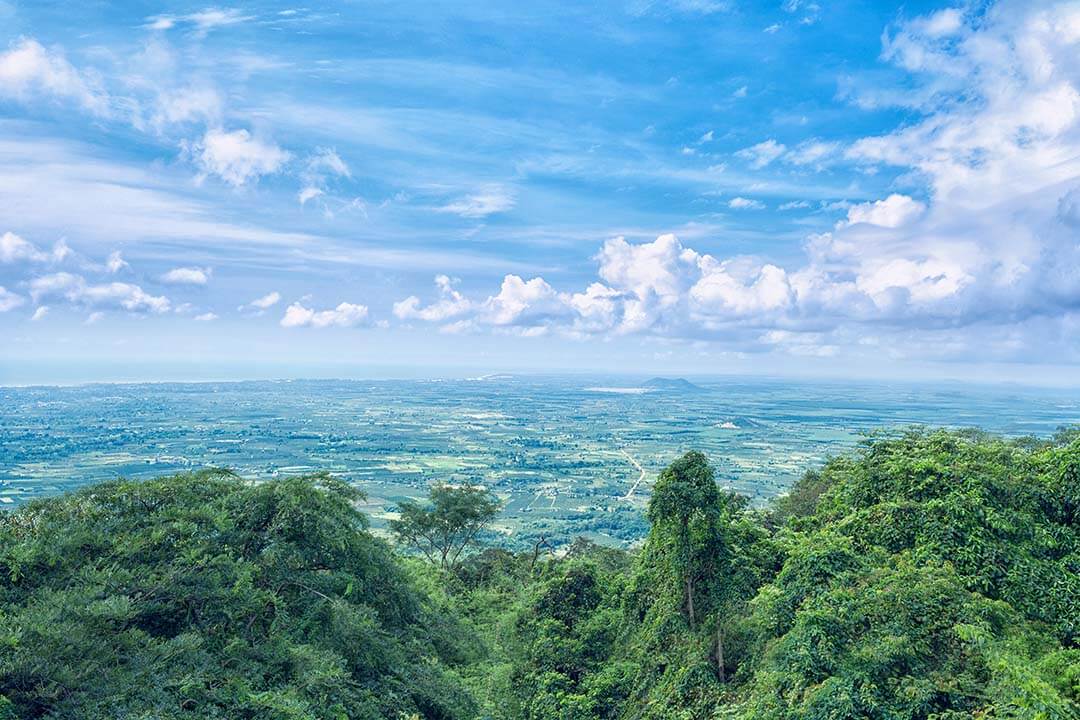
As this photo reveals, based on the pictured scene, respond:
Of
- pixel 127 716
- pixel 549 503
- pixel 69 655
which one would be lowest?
pixel 549 503

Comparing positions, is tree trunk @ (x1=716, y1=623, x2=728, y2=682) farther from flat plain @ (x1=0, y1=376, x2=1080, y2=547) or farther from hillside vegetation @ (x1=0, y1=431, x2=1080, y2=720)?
flat plain @ (x1=0, y1=376, x2=1080, y2=547)

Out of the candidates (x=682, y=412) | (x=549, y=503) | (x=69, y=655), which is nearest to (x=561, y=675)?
(x=69, y=655)

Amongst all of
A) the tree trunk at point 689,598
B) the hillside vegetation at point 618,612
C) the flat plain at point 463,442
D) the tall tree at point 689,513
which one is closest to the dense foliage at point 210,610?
the hillside vegetation at point 618,612

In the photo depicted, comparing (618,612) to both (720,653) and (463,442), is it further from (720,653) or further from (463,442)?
(463,442)

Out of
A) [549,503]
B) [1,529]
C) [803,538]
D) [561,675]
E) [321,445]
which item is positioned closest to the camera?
[1,529]

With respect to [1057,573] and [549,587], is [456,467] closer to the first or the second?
[549,587]

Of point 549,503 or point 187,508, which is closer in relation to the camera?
point 187,508

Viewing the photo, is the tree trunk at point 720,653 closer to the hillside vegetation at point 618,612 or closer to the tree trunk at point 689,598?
the hillside vegetation at point 618,612
